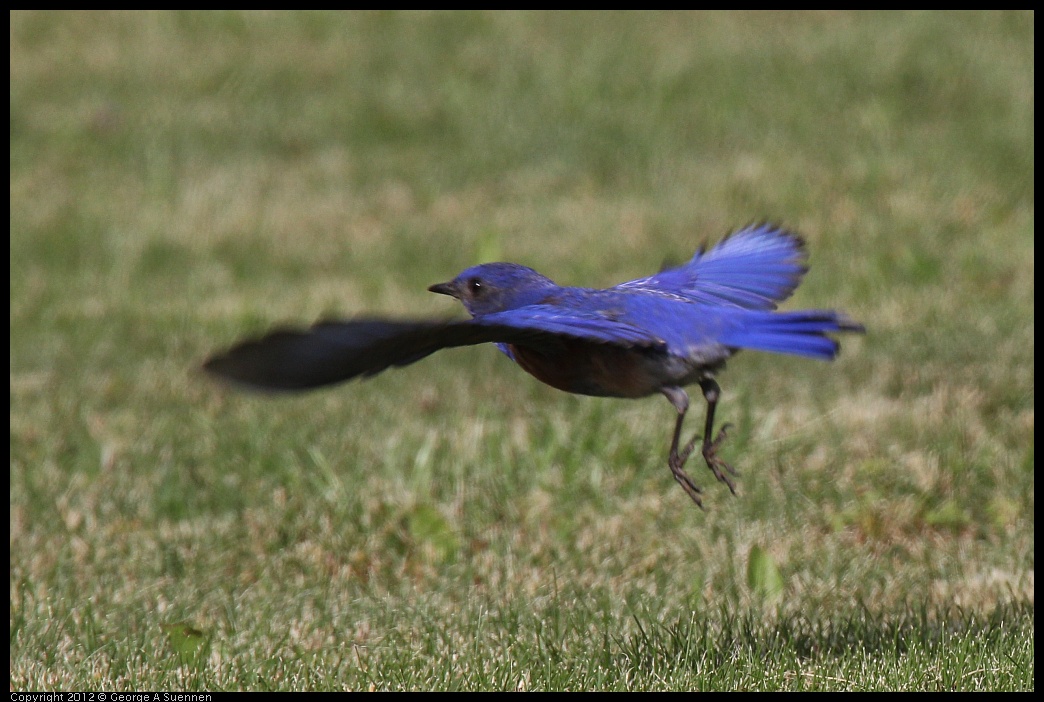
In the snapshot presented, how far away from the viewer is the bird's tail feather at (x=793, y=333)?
299cm

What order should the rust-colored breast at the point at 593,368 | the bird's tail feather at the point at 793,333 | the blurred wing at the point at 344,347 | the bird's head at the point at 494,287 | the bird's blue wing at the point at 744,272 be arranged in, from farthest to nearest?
the bird's blue wing at the point at 744,272
the bird's head at the point at 494,287
the rust-colored breast at the point at 593,368
the bird's tail feather at the point at 793,333
the blurred wing at the point at 344,347

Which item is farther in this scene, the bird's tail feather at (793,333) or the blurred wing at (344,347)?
the bird's tail feather at (793,333)

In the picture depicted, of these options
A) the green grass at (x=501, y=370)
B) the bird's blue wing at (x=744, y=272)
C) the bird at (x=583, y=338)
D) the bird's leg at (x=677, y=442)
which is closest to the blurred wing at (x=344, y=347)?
the bird at (x=583, y=338)

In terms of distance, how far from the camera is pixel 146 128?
1152 cm

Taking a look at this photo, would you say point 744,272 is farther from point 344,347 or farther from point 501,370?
point 501,370

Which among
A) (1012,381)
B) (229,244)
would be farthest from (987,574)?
(229,244)

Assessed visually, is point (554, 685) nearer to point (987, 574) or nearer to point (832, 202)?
point (987, 574)

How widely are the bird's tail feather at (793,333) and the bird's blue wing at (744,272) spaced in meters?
0.45

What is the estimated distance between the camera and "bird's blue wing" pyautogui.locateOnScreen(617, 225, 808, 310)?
148 inches

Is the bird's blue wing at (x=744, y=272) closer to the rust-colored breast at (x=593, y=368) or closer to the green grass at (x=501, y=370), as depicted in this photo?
the rust-colored breast at (x=593, y=368)

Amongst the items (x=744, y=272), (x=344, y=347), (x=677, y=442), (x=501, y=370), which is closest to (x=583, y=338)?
(x=677, y=442)

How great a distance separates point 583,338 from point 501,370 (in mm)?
4061

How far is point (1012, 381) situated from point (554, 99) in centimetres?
574

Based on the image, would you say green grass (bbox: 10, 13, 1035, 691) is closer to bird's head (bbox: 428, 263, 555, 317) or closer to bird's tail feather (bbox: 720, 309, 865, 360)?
bird's head (bbox: 428, 263, 555, 317)
